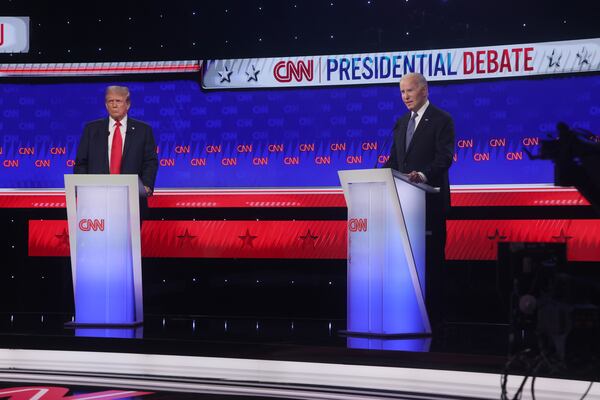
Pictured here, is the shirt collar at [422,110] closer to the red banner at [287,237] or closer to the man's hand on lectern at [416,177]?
the man's hand on lectern at [416,177]

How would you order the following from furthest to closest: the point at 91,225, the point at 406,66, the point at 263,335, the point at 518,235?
the point at 406,66 < the point at 518,235 < the point at 91,225 < the point at 263,335

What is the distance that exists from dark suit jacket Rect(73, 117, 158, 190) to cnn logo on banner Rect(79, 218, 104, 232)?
523mm

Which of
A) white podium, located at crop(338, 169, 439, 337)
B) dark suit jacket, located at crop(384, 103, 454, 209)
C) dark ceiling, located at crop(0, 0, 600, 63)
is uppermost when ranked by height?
dark ceiling, located at crop(0, 0, 600, 63)

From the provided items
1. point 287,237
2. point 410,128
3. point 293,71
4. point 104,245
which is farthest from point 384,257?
point 293,71

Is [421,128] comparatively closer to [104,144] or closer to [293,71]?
[104,144]

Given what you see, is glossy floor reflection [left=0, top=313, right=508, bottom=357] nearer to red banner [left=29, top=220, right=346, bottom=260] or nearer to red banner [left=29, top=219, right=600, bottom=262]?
red banner [left=29, top=219, right=600, bottom=262]

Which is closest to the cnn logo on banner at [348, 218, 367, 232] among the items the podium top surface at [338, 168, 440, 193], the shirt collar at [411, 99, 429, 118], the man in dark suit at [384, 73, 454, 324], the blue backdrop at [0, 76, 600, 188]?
the podium top surface at [338, 168, 440, 193]

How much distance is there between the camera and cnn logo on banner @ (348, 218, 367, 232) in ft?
13.5

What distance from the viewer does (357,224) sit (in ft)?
13.6

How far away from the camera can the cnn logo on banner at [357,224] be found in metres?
4.11

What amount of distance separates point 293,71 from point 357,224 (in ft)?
8.03

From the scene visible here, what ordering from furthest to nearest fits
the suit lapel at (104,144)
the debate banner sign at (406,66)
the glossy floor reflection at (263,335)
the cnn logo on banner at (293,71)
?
the cnn logo on banner at (293,71) → the debate banner sign at (406,66) → the suit lapel at (104,144) → the glossy floor reflection at (263,335)

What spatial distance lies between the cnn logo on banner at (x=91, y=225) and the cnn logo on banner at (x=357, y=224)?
51.4 inches

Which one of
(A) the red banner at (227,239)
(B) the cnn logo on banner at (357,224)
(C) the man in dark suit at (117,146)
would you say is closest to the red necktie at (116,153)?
(C) the man in dark suit at (117,146)
